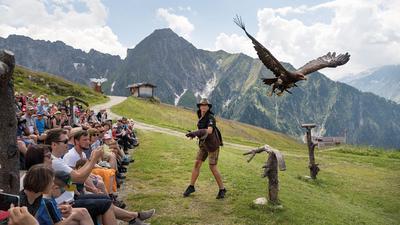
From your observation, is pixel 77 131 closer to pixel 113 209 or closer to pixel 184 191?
pixel 113 209

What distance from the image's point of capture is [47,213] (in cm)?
294

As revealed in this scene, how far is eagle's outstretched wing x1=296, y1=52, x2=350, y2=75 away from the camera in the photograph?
9.20 meters

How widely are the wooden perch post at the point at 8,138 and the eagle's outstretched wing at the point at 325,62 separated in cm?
909

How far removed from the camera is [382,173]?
→ 14.9 m

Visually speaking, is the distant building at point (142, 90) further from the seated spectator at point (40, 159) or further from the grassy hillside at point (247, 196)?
the seated spectator at point (40, 159)

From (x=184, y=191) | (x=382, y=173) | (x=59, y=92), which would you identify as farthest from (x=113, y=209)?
(x=59, y=92)

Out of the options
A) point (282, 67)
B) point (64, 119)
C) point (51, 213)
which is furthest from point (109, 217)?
point (64, 119)

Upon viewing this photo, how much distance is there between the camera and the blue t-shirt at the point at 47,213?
115 inches

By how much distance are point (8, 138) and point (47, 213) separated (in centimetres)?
112

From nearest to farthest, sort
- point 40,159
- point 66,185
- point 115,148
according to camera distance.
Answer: point 40,159 < point 66,185 < point 115,148

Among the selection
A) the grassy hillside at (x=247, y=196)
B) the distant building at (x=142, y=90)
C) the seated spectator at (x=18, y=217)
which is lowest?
the grassy hillside at (x=247, y=196)

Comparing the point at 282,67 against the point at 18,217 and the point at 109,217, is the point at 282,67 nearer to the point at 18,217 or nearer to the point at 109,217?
the point at 109,217

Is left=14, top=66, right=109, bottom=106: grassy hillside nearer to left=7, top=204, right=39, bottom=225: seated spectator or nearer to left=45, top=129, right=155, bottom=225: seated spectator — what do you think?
left=45, top=129, right=155, bottom=225: seated spectator

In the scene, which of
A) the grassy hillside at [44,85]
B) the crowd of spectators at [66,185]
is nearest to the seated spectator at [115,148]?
the crowd of spectators at [66,185]
